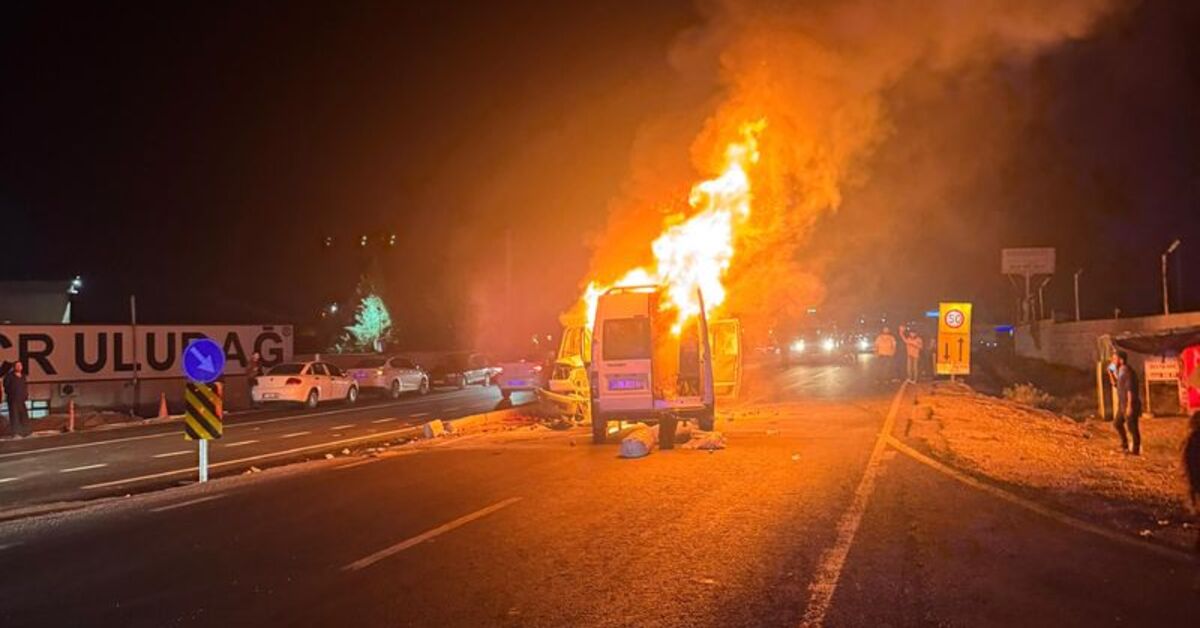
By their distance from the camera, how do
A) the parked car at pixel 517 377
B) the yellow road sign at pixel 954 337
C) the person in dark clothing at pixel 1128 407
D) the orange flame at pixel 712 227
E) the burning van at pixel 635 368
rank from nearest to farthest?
the person in dark clothing at pixel 1128 407, the burning van at pixel 635 368, the orange flame at pixel 712 227, the yellow road sign at pixel 954 337, the parked car at pixel 517 377

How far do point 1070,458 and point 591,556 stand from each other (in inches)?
348

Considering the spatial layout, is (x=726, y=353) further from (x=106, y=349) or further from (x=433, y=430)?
(x=106, y=349)

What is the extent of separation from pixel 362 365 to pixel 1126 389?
2514cm

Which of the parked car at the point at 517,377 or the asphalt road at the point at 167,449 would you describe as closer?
the asphalt road at the point at 167,449

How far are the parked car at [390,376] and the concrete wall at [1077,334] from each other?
2368cm

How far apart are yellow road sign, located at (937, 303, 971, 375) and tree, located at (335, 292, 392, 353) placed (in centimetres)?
3056

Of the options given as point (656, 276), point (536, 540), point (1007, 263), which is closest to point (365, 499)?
point (536, 540)

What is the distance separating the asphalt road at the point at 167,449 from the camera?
13.8 m

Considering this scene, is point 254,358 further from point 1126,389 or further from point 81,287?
point 81,287

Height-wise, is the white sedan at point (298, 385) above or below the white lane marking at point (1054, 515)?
above

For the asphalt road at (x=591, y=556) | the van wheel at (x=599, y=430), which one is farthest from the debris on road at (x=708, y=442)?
the asphalt road at (x=591, y=556)

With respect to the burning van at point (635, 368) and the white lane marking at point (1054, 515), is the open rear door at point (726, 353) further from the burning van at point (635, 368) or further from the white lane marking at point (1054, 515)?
the white lane marking at point (1054, 515)

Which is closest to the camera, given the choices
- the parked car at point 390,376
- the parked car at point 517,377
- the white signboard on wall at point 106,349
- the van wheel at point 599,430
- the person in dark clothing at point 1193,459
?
the person in dark clothing at point 1193,459

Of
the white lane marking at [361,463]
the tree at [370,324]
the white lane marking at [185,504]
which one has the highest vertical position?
the tree at [370,324]
